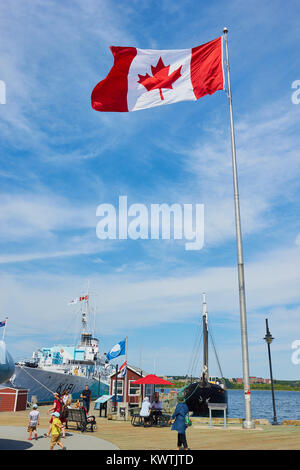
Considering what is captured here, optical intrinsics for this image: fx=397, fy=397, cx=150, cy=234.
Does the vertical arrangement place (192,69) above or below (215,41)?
below

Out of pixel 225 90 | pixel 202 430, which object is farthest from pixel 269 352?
pixel 225 90

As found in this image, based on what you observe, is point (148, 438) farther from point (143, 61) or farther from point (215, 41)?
point (215, 41)

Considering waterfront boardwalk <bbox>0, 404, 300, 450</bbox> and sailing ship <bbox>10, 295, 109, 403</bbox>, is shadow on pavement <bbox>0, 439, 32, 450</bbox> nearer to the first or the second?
waterfront boardwalk <bbox>0, 404, 300, 450</bbox>

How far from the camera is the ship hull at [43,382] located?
62375mm

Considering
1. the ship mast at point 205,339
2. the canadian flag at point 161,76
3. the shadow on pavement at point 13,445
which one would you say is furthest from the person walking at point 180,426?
the ship mast at point 205,339

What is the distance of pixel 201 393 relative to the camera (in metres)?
41.3

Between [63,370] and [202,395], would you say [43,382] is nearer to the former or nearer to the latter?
[63,370]

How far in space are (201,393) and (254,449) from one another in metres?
31.5

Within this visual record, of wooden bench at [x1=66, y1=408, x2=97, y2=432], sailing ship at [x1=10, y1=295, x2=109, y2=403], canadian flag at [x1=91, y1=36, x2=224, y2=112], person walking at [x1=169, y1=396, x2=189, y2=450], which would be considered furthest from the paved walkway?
sailing ship at [x1=10, y1=295, x2=109, y2=403]

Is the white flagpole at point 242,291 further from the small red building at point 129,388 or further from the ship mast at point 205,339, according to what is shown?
the ship mast at point 205,339

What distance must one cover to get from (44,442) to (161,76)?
649 inches

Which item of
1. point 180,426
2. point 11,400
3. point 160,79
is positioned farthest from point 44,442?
point 160,79

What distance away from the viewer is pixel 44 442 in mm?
13898

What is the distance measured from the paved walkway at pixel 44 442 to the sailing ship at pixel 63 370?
44851 mm
